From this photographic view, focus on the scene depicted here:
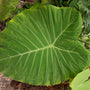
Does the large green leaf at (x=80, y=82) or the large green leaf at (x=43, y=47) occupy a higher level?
the large green leaf at (x=43, y=47)

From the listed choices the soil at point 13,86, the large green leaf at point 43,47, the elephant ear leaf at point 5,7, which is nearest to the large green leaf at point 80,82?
the large green leaf at point 43,47

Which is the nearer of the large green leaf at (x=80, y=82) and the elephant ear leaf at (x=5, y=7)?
the large green leaf at (x=80, y=82)

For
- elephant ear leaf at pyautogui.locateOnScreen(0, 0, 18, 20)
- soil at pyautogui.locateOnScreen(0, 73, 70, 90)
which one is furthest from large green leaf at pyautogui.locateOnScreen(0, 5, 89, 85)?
elephant ear leaf at pyautogui.locateOnScreen(0, 0, 18, 20)

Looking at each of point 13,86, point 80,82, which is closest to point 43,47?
point 80,82

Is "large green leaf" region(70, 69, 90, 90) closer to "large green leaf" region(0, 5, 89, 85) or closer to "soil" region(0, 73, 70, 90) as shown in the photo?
"large green leaf" region(0, 5, 89, 85)

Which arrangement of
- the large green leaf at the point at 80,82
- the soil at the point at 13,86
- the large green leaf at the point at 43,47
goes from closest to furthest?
the large green leaf at the point at 43,47
the large green leaf at the point at 80,82
the soil at the point at 13,86

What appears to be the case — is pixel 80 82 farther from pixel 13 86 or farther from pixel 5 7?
pixel 5 7

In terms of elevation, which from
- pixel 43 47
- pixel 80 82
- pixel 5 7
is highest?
pixel 5 7

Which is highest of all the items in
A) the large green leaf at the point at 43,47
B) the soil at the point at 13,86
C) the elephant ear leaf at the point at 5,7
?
the elephant ear leaf at the point at 5,7

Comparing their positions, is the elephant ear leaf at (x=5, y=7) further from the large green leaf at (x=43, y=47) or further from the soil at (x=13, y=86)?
the soil at (x=13, y=86)

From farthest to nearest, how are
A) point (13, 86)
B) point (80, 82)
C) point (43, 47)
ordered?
point (13, 86), point (80, 82), point (43, 47)
